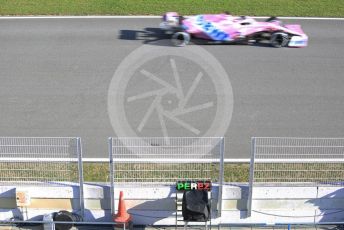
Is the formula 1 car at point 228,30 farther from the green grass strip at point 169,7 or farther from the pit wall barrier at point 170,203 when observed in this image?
the pit wall barrier at point 170,203

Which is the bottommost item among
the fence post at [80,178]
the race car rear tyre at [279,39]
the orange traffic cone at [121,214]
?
the orange traffic cone at [121,214]

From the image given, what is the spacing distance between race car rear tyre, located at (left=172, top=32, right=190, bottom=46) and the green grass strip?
3.24m

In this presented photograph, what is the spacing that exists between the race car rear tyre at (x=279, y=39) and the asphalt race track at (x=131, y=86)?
0.81 ft

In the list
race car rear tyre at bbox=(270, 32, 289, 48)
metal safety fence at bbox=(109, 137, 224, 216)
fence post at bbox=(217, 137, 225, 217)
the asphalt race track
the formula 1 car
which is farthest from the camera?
race car rear tyre at bbox=(270, 32, 289, 48)

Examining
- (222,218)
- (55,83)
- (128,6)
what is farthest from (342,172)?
(128,6)

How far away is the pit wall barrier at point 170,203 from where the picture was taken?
1102 cm

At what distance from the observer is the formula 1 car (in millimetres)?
17812

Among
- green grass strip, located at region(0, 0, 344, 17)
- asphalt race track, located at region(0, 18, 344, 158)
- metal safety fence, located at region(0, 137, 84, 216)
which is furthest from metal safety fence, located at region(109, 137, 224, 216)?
green grass strip, located at region(0, 0, 344, 17)

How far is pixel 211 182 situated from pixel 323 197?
2.22 meters

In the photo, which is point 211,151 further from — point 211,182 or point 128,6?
point 128,6

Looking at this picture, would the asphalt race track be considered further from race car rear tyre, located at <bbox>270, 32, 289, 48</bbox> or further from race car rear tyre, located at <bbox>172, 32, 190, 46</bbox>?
race car rear tyre, located at <bbox>172, 32, 190, 46</bbox>

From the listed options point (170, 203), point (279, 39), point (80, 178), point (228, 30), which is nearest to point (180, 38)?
point (228, 30)

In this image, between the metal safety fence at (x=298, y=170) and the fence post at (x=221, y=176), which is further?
the metal safety fence at (x=298, y=170)

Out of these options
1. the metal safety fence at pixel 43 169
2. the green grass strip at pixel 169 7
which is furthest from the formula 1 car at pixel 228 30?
the metal safety fence at pixel 43 169
